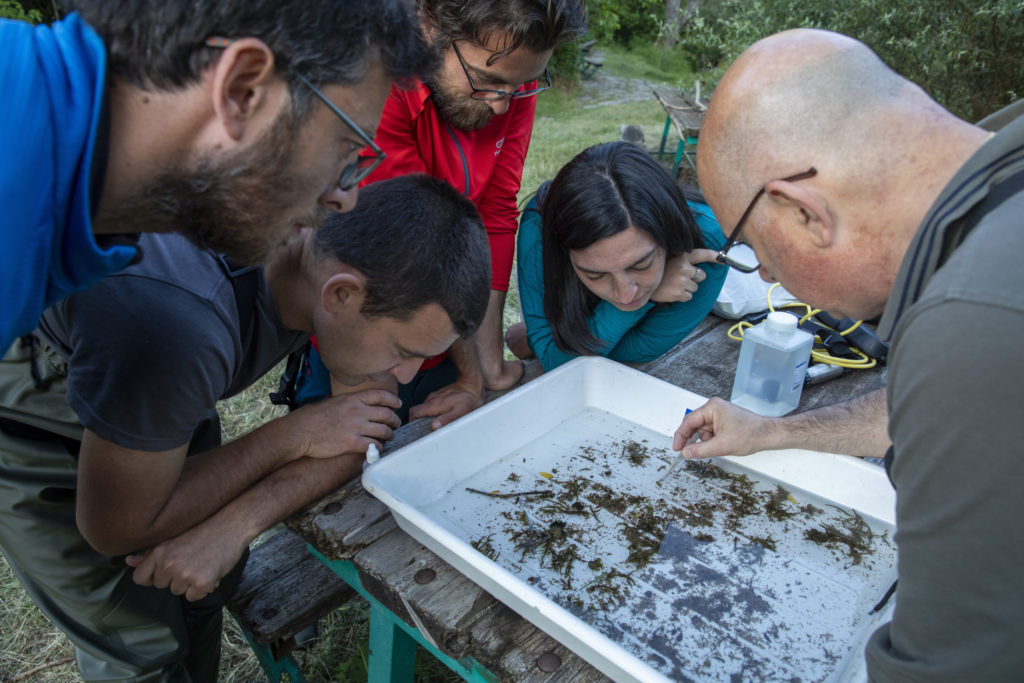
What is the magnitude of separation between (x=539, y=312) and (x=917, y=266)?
64.6 inches

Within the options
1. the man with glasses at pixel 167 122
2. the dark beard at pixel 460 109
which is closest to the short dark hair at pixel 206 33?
the man with glasses at pixel 167 122

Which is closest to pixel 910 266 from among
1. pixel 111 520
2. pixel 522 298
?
pixel 111 520

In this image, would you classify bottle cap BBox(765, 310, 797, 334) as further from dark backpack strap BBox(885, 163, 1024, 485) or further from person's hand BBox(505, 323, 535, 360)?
person's hand BBox(505, 323, 535, 360)

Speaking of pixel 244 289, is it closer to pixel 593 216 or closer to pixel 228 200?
pixel 228 200

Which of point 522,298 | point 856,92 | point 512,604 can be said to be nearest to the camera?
point 856,92

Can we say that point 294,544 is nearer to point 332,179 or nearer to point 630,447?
point 630,447

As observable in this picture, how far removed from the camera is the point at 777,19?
739 cm

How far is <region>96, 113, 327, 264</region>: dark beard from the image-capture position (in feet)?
3.19

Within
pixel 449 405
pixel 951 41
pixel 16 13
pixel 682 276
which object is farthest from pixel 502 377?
pixel 16 13

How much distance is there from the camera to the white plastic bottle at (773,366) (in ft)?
6.29

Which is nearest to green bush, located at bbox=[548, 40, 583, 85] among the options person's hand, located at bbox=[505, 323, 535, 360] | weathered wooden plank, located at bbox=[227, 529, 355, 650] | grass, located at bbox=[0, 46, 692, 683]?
grass, located at bbox=[0, 46, 692, 683]

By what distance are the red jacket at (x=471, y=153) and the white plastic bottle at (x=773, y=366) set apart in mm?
816

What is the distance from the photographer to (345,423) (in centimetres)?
170

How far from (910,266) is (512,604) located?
855 millimetres
